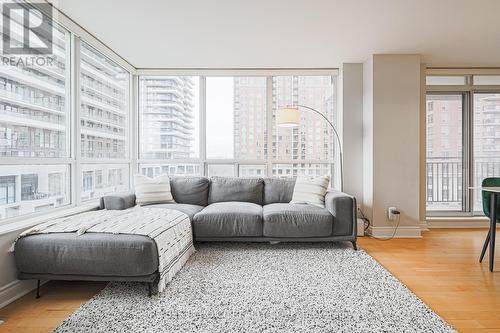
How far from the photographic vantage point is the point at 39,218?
252 centimetres

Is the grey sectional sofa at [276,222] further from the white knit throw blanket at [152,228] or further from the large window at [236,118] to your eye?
the large window at [236,118]

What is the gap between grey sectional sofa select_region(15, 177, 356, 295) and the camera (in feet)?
6.85

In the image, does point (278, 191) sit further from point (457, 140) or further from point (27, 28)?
point (27, 28)

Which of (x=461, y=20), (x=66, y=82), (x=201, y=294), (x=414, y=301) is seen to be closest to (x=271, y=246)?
(x=201, y=294)

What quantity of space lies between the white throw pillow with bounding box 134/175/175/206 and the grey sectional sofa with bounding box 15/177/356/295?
115mm

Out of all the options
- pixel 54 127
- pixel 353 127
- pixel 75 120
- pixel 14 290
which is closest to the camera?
pixel 14 290

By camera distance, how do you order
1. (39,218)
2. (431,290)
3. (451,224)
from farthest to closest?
(451,224) → (39,218) → (431,290)

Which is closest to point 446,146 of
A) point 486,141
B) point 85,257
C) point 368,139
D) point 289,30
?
point 486,141

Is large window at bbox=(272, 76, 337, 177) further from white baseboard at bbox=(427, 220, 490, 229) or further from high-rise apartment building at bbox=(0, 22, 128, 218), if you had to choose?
high-rise apartment building at bbox=(0, 22, 128, 218)

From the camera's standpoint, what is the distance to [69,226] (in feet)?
7.50

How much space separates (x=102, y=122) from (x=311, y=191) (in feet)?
9.59

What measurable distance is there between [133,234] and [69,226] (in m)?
0.57

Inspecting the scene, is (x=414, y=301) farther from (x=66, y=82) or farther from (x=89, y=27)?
(x=89, y=27)

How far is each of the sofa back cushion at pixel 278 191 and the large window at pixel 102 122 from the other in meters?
2.20
